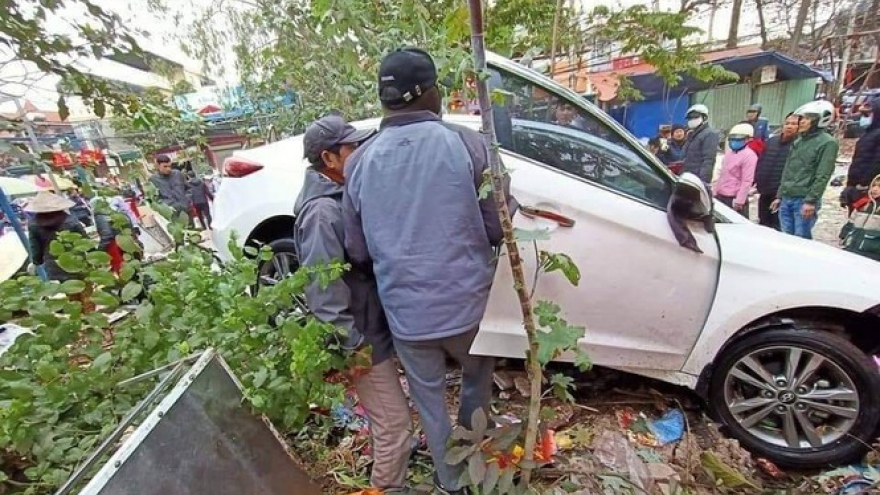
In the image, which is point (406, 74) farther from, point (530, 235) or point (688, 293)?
point (688, 293)

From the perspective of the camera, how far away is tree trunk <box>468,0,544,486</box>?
1.18 metres

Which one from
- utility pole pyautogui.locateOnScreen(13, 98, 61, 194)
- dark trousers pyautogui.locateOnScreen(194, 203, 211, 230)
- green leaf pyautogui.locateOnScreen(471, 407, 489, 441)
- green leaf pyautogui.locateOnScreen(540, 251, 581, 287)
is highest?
utility pole pyautogui.locateOnScreen(13, 98, 61, 194)

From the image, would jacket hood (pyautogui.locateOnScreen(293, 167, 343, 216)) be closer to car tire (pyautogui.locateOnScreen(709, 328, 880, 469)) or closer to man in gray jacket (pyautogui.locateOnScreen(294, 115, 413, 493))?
man in gray jacket (pyautogui.locateOnScreen(294, 115, 413, 493))

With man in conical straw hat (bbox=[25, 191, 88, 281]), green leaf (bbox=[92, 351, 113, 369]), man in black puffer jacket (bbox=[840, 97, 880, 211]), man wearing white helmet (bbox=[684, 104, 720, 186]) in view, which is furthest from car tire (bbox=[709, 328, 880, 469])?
man in conical straw hat (bbox=[25, 191, 88, 281])

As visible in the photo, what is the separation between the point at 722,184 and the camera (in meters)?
5.70

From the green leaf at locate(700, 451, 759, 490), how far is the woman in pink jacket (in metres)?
4.06

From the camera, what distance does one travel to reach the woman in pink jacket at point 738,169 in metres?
5.43

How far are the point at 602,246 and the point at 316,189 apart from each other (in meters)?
1.34

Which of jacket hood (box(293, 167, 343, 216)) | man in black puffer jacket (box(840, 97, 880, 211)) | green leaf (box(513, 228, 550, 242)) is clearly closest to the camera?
green leaf (box(513, 228, 550, 242))

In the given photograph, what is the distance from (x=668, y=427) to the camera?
2566mm

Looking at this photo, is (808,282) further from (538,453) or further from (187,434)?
(187,434)

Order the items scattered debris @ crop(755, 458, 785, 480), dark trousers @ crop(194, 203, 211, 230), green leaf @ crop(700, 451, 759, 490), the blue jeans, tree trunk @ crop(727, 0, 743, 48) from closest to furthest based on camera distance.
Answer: green leaf @ crop(700, 451, 759, 490), scattered debris @ crop(755, 458, 785, 480), the blue jeans, dark trousers @ crop(194, 203, 211, 230), tree trunk @ crop(727, 0, 743, 48)

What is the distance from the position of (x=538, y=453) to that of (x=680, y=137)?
607 cm

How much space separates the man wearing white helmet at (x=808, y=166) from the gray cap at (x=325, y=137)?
4611 mm
